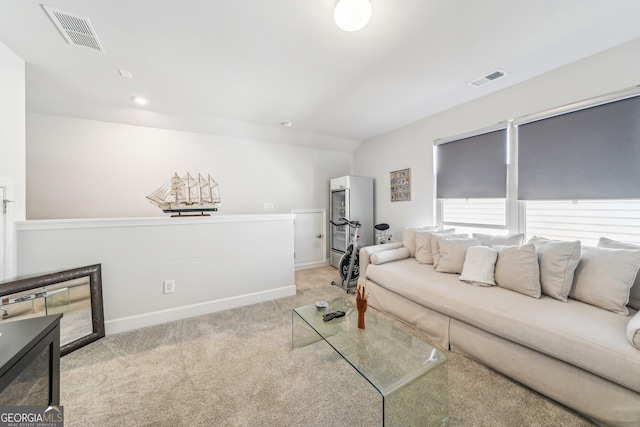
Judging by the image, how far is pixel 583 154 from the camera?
2164mm

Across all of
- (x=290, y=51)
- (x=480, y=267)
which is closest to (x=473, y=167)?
(x=480, y=267)

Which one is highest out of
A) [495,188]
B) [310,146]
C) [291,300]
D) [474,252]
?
[310,146]

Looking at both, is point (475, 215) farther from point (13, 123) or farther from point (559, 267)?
point (13, 123)

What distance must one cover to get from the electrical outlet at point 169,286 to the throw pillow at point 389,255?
225cm

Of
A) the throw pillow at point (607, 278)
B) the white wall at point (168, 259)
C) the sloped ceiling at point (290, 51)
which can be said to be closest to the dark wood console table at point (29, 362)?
the white wall at point (168, 259)

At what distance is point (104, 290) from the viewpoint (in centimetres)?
224

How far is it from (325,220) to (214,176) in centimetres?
222

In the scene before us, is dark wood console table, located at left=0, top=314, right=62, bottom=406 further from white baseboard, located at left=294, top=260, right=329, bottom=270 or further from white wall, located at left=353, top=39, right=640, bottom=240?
white wall, located at left=353, top=39, right=640, bottom=240

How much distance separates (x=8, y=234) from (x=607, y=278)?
456cm

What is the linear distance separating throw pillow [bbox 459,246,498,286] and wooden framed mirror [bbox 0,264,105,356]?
3413mm

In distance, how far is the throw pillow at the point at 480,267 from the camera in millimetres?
2125

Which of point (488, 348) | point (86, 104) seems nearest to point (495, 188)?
point (488, 348)

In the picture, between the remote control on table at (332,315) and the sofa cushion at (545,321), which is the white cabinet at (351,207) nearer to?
the sofa cushion at (545,321)

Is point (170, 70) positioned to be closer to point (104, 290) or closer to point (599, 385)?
point (104, 290)
